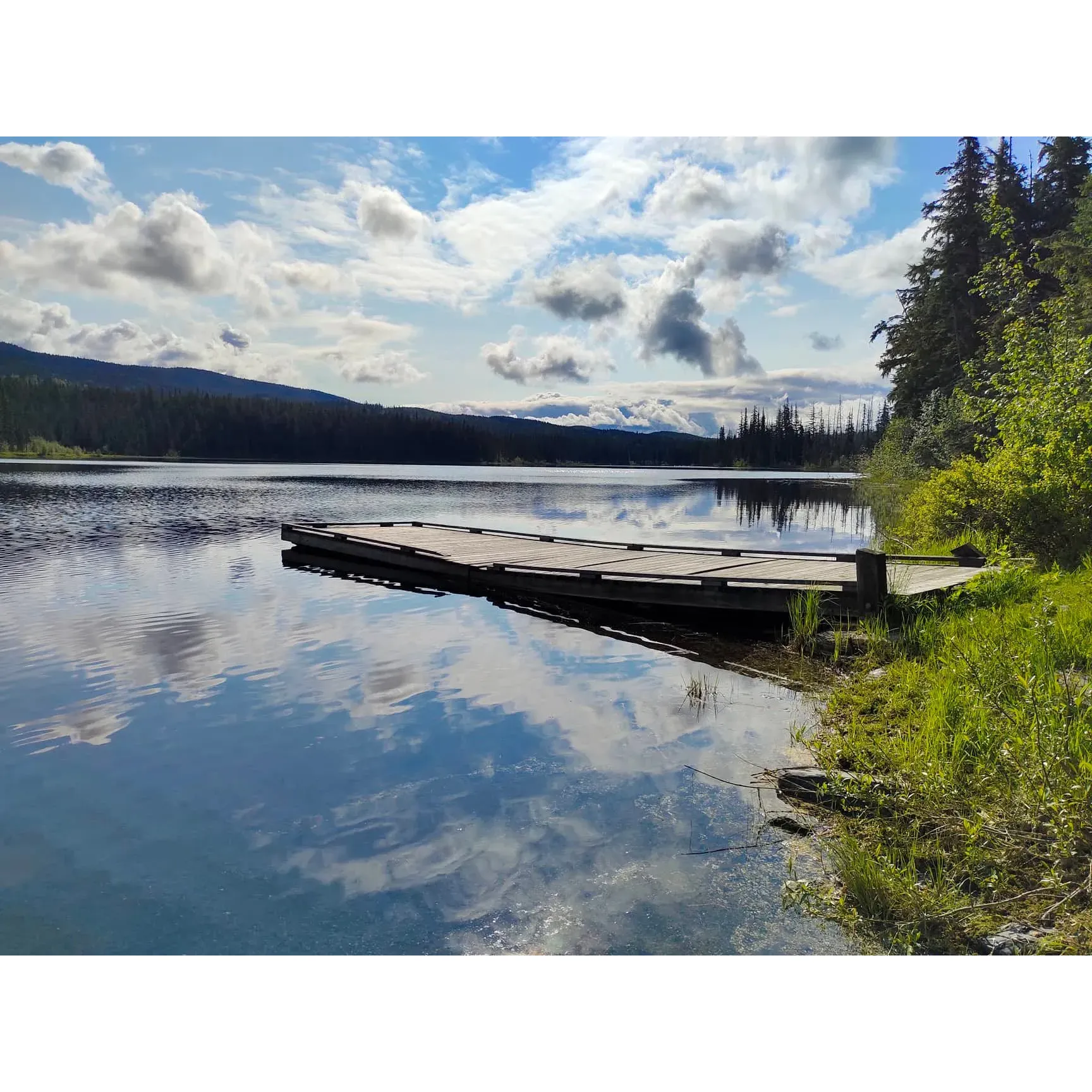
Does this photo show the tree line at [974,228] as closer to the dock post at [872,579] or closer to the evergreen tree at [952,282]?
the evergreen tree at [952,282]

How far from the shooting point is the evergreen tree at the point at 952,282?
31.6 m

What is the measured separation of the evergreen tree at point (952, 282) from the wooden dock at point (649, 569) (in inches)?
789

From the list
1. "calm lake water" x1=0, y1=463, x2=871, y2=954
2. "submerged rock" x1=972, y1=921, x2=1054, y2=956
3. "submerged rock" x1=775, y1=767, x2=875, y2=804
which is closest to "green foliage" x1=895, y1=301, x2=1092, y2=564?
"calm lake water" x1=0, y1=463, x2=871, y2=954

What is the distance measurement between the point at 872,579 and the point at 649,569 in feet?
15.5

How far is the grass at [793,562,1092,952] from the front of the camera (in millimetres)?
4188

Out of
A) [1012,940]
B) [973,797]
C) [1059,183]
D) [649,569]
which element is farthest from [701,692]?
[1059,183]

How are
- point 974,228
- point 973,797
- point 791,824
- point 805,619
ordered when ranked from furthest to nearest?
point 974,228 → point 805,619 → point 791,824 → point 973,797

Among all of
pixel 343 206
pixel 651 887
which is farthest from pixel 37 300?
pixel 651 887

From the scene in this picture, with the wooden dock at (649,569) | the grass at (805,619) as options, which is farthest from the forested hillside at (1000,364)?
the grass at (805,619)

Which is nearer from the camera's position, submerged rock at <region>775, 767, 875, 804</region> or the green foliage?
submerged rock at <region>775, 767, 875, 804</region>

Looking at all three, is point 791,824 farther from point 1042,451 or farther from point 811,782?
point 1042,451

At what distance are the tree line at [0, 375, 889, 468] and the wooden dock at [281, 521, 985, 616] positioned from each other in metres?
106

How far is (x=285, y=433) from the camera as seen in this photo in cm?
13300

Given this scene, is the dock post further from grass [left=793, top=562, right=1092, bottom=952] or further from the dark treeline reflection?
the dark treeline reflection
